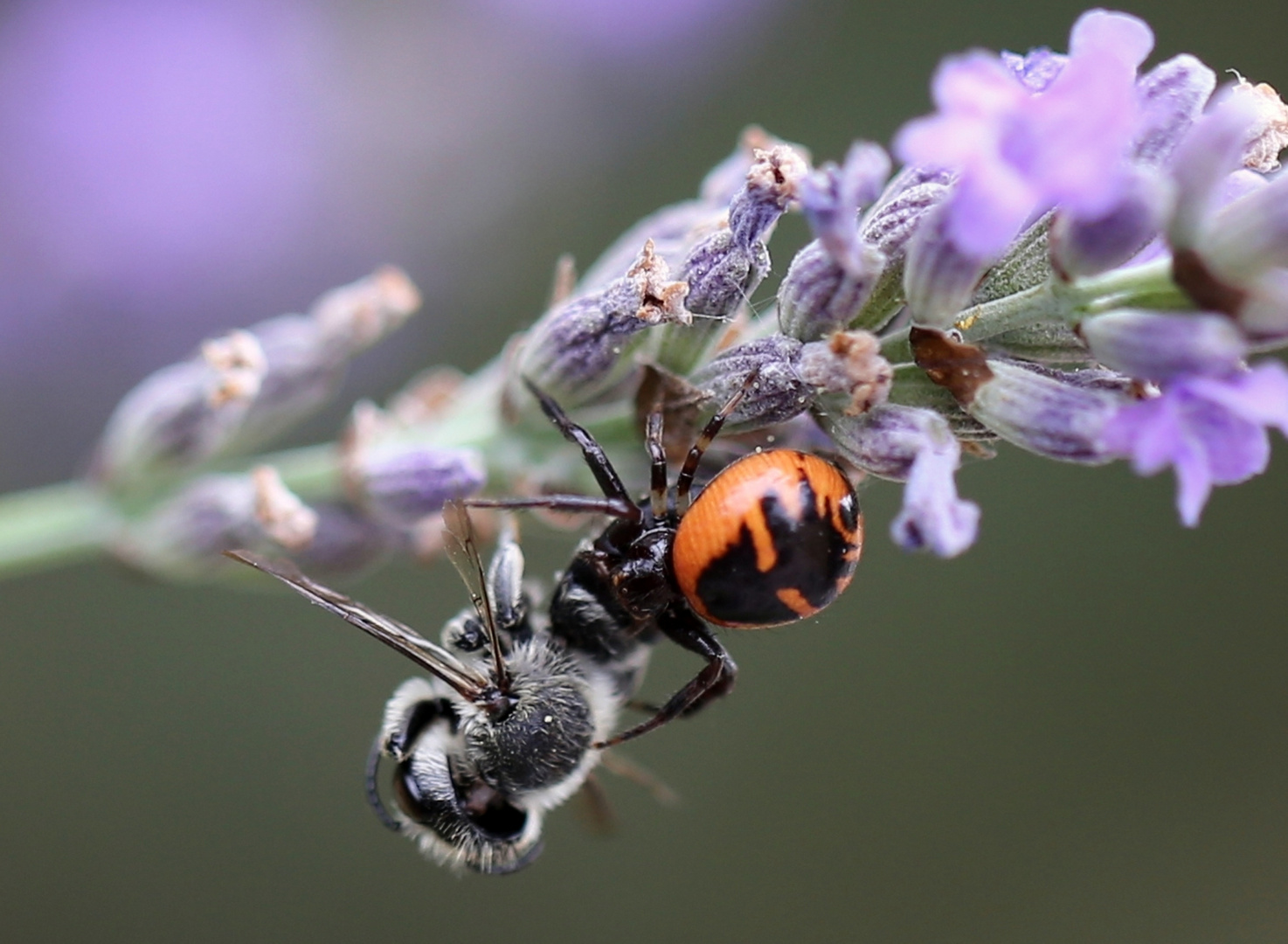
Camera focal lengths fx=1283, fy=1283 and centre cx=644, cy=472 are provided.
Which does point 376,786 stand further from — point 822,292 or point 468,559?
point 822,292

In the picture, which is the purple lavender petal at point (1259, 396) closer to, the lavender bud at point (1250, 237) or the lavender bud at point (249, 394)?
the lavender bud at point (1250, 237)

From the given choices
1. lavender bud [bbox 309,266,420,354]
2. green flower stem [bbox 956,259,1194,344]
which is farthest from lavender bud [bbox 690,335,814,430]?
lavender bud [bbox 309,266,420,354]

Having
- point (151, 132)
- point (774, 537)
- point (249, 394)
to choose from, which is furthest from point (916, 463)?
point (151, 132)

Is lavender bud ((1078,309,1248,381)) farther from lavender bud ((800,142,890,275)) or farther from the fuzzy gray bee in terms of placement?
the fuzzy gray bee

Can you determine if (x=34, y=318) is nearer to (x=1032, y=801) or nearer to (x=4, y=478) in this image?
(x=4, y=478)

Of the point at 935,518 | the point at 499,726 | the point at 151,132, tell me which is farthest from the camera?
the point at 151,132

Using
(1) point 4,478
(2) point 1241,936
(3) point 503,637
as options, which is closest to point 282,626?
(1) point 4,478
